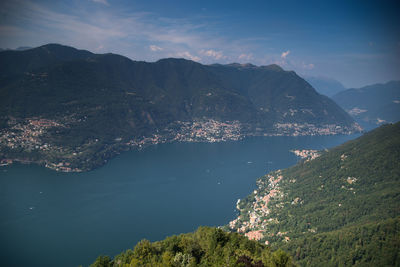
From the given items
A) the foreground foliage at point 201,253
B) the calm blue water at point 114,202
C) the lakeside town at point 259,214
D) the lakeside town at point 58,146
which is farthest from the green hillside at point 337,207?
the lakeside town at point 58,146

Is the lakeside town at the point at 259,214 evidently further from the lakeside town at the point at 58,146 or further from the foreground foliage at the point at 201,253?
the lakeside town at the point at 58,146

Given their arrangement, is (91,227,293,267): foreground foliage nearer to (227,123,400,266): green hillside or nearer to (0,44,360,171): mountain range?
(227,123,400,266): green hillside

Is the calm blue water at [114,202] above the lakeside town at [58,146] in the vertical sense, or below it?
below

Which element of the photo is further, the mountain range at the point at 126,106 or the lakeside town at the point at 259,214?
the mountain range at the point at 126,106

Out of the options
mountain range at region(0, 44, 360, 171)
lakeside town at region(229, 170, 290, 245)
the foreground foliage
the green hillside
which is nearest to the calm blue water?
lakeside town at region(229, 170, 290, 245)

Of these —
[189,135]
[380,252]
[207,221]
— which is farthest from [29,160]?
[380,252]

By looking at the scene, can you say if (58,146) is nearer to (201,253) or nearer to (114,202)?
(114,202)

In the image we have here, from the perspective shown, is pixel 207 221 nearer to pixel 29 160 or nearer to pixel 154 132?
pixel 29 160
